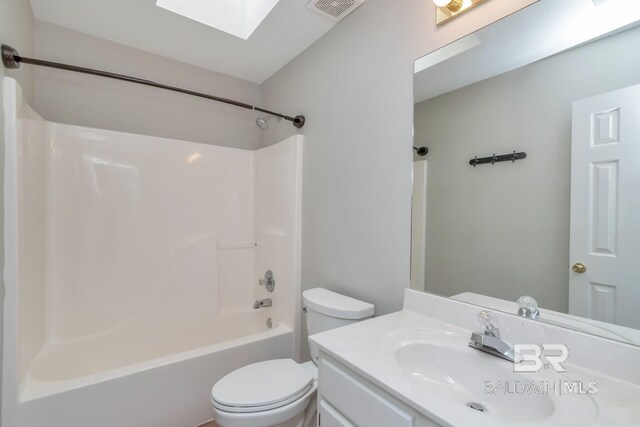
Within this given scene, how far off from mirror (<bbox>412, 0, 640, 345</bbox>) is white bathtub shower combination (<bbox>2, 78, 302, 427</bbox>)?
1.04 m

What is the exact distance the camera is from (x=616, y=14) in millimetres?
822

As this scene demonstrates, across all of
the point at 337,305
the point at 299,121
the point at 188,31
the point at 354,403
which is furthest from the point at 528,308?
the point at 188,31

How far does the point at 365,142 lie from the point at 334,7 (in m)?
0.78

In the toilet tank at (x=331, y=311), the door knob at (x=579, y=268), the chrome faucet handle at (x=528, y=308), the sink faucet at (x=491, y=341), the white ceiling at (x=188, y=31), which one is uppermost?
the white ceiling at (x=188, y=31)

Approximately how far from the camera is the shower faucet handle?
2220 millimetres

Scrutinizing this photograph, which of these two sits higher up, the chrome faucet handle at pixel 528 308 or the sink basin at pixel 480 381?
the chrome faucet handle at pixel 528 308

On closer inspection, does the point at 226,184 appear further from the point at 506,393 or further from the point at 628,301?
the point at 628,301

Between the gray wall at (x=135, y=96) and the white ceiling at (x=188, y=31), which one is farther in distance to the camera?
the gray wall at (x=135, y=96)

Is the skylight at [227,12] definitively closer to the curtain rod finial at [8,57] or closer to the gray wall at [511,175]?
the curtain rod finial at [8,57]

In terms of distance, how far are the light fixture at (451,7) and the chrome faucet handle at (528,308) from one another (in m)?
1.08

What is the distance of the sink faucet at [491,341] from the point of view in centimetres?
87

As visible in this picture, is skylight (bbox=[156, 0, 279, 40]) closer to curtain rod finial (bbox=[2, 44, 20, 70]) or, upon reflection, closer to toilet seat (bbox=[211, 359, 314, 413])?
curtain rod finial (bbox=[2, 44, 20, 70])

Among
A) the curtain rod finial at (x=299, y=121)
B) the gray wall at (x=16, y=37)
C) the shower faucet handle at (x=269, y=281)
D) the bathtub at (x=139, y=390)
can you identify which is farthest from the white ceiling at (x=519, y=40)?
the gray wall at (x=16, y=37)

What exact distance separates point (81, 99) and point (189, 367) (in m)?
1.91
